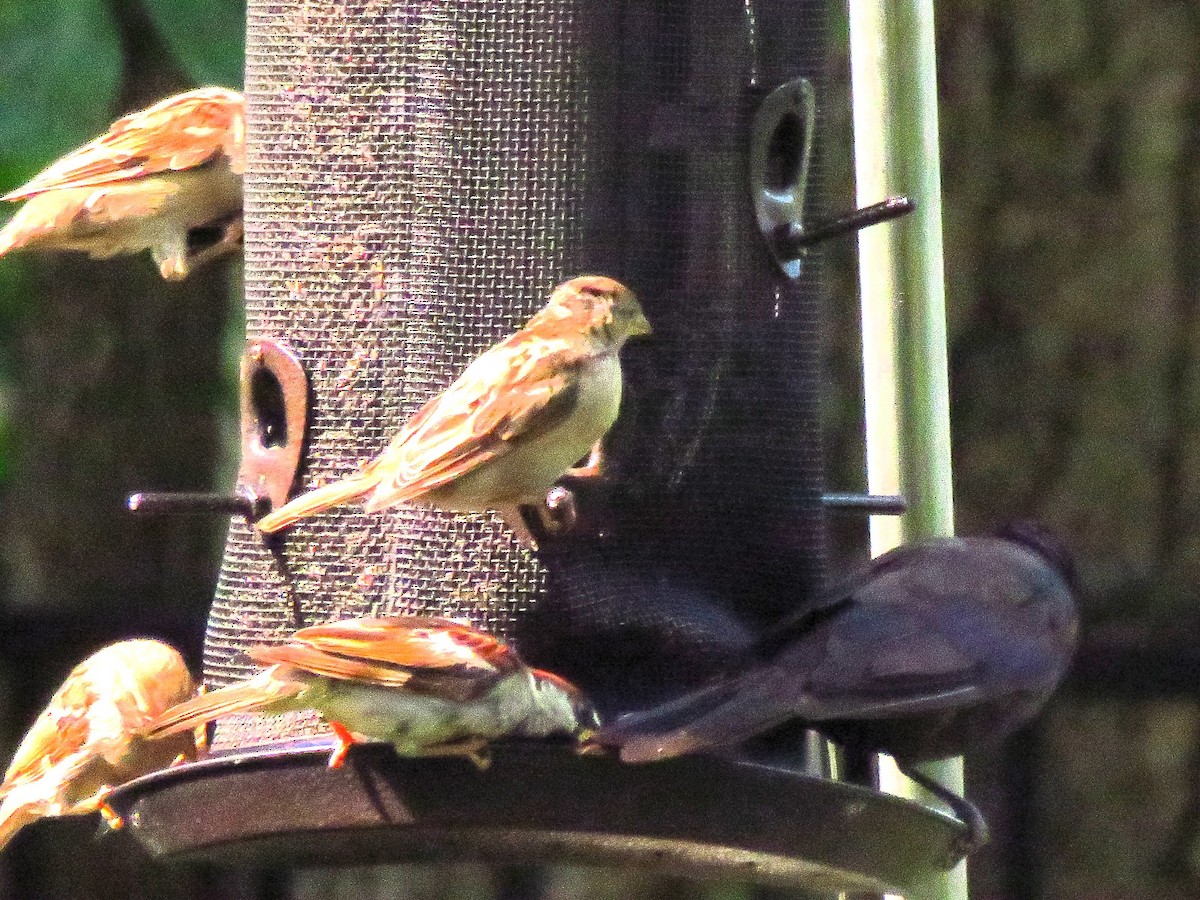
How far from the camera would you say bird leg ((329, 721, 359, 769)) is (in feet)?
14.6

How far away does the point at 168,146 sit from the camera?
19.4ft

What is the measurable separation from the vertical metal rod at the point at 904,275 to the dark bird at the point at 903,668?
0.51 ft

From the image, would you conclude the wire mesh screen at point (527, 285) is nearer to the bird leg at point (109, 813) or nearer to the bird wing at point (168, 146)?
the bird leg at point (109, 813)

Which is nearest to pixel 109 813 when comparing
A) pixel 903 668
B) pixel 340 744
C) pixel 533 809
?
pixel 340 744

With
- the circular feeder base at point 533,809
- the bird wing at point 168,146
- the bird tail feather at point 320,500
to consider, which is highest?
the bird wing at point 168,146

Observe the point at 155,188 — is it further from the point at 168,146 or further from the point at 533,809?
the point at 533,809

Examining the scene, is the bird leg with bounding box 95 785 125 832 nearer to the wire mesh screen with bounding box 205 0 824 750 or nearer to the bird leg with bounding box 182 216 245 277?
the wire mesh screen with bounding box 205 0 824 750

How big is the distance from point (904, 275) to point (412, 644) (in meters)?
1.35

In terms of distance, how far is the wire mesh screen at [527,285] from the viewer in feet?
16.4

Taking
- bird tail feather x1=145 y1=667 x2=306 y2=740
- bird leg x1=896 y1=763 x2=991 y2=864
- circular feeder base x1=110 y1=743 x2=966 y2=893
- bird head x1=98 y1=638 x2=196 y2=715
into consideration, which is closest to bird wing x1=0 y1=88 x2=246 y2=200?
bird head x1=98 y1=638 x2=196 y2=715

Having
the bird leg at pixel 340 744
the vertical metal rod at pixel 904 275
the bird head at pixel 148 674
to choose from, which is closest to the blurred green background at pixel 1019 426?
the bird head at pixel 148 674

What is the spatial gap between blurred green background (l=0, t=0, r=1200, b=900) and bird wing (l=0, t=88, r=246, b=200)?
5.66 ft

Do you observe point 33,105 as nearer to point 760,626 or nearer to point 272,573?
point 272,573

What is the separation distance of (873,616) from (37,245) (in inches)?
90.0
